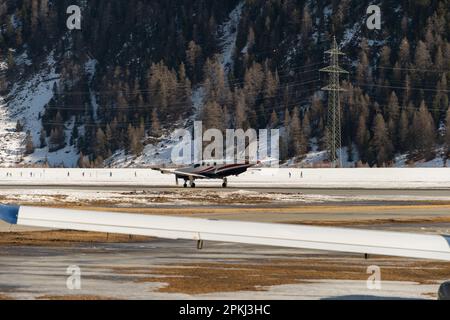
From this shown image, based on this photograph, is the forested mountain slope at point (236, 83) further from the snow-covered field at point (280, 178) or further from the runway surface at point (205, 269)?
the runway surface at point (205, 269)

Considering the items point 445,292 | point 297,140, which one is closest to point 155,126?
point 297,140

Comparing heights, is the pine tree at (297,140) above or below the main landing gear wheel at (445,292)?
above

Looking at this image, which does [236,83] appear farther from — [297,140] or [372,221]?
[372,221]

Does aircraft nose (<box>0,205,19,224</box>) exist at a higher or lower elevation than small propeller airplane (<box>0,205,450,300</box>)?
higher

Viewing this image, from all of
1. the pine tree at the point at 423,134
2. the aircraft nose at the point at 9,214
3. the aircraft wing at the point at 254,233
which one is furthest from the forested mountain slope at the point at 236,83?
the aircraft nose at the point at 9,214

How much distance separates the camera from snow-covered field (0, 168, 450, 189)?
245 ft

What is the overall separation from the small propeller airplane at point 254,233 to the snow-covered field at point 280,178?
195ft

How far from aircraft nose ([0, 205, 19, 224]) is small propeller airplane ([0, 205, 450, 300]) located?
1 centimetres

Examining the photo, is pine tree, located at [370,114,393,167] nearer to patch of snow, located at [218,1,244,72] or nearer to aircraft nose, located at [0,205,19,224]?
patch of snow, located at [218,1,244,72]

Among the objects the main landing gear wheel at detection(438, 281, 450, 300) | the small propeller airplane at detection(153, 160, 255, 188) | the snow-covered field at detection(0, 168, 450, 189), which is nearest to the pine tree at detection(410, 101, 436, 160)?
the snow-covered field at detection(0, 168, 450, 189)

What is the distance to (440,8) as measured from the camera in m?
154

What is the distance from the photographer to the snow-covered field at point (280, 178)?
245 feet

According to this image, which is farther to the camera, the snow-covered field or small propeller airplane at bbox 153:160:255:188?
small propeller airplane at bbox 153:160:255:188
